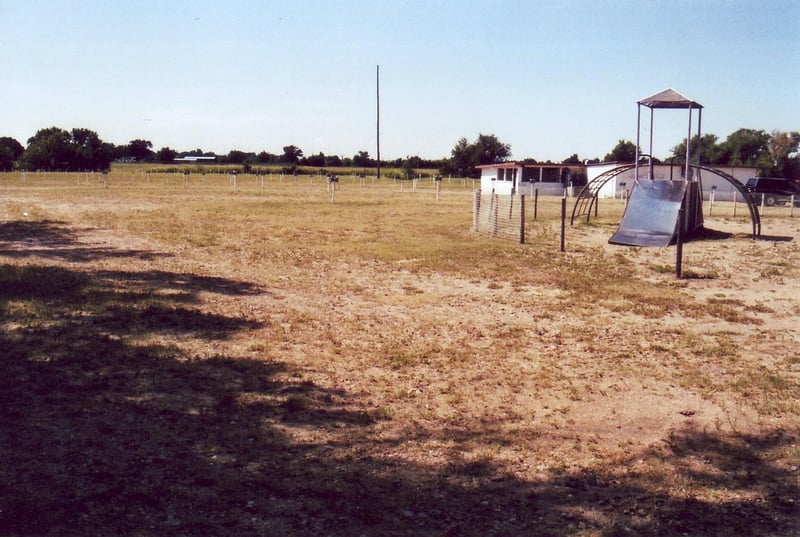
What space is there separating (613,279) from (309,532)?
35.5 ft

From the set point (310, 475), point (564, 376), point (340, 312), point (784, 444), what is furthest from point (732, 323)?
point (310, 475)

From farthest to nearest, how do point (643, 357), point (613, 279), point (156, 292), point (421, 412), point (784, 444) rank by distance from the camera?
1. point (613, 279)
2. point (156, 292)
3. point (643, 357)
4. point (421, 412)
5. point (784, 444)

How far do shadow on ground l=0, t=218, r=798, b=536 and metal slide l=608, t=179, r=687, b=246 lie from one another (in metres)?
14.6

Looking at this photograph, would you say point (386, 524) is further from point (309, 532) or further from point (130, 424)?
point (130, 424)

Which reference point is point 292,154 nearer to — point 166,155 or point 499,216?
point 166,155

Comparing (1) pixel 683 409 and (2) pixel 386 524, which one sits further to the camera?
(1) pixel 683 409

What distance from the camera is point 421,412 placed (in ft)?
19.9

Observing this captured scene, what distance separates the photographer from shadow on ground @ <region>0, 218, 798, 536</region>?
398 centimetres

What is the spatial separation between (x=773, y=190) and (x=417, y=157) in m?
74.8

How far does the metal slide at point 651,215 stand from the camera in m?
19.5

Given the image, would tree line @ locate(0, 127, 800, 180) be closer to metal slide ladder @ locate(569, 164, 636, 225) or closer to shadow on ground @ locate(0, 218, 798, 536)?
metal slide ladder @ locate(569, 164, 636, 225)

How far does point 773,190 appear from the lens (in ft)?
131

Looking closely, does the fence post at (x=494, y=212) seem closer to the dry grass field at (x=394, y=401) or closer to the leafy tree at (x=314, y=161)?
the dry grass field at (x=394, y=401)

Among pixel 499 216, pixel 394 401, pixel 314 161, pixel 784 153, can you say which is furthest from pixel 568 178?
pixel 314 161
